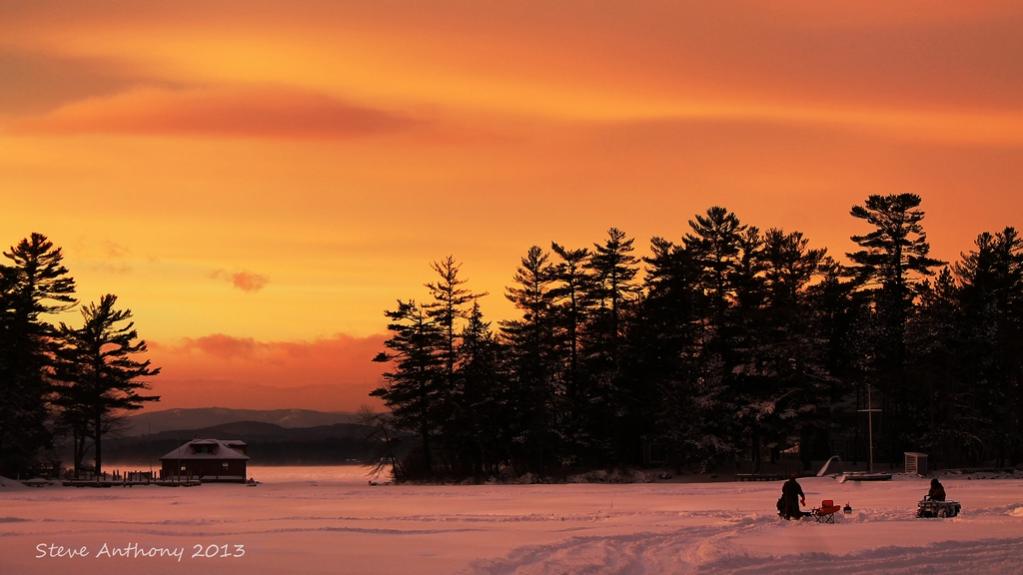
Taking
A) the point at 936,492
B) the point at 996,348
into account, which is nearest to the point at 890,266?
the point at 996,348

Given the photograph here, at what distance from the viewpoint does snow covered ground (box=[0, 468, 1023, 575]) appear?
2769 centimetres

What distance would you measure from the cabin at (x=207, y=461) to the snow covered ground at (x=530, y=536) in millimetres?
55955

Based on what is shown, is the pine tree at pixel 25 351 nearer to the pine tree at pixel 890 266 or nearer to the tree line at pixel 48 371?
the tree line at pixel 48 371

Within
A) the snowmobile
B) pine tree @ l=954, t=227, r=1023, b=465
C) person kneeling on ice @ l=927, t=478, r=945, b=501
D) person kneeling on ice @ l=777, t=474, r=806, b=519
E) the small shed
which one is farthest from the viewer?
pine tree @ l=954, t=227, r=1023, b=465

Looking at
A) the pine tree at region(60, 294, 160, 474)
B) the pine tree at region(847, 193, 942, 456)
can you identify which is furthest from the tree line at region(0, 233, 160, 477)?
the pine tree at region(847, 193, 942, 456)

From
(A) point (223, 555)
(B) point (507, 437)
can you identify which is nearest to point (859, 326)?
(B) point (507, 437)

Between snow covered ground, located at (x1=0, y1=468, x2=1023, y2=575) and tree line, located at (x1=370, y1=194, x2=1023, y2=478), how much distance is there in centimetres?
2957

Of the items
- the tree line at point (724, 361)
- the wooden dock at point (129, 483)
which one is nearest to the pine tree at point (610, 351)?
the tree line at point (724, 361)

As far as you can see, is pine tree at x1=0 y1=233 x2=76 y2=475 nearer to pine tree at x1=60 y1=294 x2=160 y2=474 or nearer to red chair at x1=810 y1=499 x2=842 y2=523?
pine tree at x1=60 y1=294 x2=160 y2=474

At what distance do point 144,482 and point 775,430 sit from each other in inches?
1938

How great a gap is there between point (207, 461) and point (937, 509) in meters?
85.1

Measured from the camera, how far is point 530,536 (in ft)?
115

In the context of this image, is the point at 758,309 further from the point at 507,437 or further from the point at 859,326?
the point at 507,437

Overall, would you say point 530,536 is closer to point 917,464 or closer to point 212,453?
point 917,464
